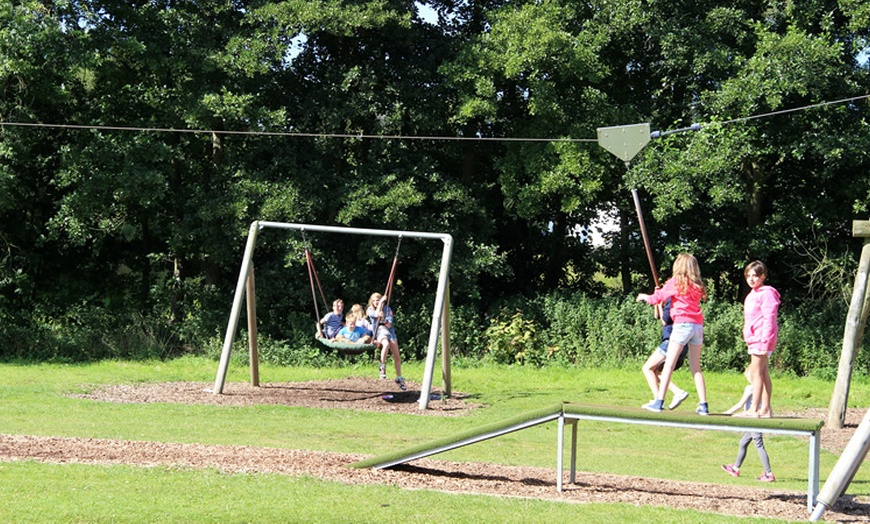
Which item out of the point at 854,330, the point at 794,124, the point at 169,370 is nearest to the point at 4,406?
the point at 169,370

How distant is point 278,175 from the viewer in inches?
950

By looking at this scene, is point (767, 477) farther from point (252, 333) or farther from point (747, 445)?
point (252, 333)

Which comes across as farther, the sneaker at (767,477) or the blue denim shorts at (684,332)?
the sneaker at (767,477)

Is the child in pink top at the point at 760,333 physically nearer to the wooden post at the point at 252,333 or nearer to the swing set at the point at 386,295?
the swing set at the point at 386,295

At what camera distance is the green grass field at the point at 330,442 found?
814 centimetres

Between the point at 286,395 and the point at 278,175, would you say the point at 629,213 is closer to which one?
the point at 278,175

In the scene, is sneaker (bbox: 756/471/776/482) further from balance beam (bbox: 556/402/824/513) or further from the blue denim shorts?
the blue denim shorts

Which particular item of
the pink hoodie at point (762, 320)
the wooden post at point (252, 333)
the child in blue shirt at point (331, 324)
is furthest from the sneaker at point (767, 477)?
the wooden post at point (252, 333)

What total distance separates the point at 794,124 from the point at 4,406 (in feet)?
52.8

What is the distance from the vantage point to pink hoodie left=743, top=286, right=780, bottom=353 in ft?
33.3

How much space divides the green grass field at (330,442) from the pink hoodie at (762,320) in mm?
1477

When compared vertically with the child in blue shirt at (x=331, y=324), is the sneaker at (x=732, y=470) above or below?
below

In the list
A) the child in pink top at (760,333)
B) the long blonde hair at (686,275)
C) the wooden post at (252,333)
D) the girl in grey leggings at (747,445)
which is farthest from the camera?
the wooden post at (252,333)

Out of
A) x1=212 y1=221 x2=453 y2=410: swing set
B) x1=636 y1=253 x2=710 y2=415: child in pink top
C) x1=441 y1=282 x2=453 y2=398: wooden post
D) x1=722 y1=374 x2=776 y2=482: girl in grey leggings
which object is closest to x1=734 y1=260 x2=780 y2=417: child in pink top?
x1=722 y1=374 x2=776 y2=482: girl in grey leggings
